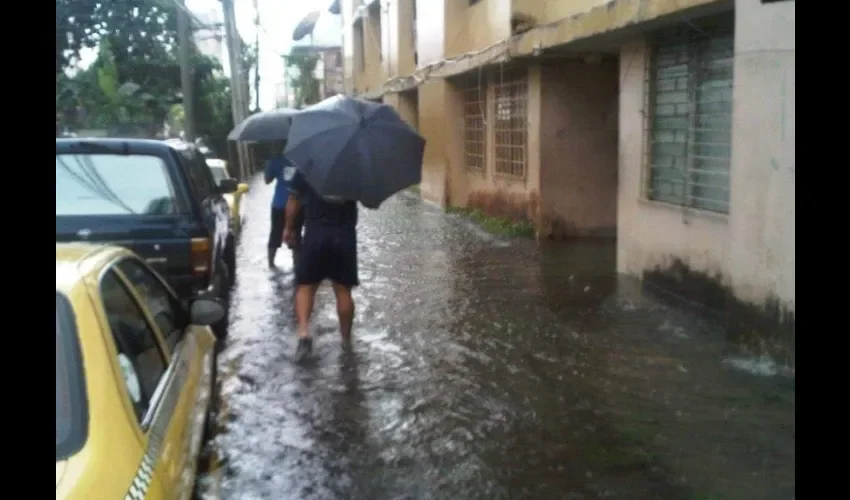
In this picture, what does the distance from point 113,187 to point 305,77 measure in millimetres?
49608

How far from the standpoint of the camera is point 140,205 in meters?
7.34

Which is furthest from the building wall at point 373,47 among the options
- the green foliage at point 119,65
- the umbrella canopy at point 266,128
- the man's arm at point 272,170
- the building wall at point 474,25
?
the man's arm at point 272,170

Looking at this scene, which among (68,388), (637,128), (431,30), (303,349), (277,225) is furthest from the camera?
(431,30)

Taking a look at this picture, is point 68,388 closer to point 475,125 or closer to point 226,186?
point 226,186

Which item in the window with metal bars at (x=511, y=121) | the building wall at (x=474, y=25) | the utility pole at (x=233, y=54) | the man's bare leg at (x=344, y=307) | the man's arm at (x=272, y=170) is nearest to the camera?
the man's bare leg at (x=344, y=307)

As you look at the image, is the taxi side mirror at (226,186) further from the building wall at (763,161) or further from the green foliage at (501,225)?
the green foliage at (501,225)

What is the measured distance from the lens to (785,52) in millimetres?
6508

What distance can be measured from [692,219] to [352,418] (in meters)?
4.31

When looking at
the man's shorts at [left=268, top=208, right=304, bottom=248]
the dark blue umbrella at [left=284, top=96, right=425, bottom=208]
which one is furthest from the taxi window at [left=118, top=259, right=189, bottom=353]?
the man's shorts at [left=268, top=208, right=304, bottom=248]

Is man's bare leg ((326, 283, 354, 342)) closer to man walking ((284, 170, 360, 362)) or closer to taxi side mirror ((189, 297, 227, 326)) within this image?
man walking ((284, 170, 360, 362))

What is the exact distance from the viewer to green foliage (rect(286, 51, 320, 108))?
54.8 metres

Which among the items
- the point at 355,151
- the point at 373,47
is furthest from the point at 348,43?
the point at 355,151

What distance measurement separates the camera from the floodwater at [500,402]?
5098 mm
